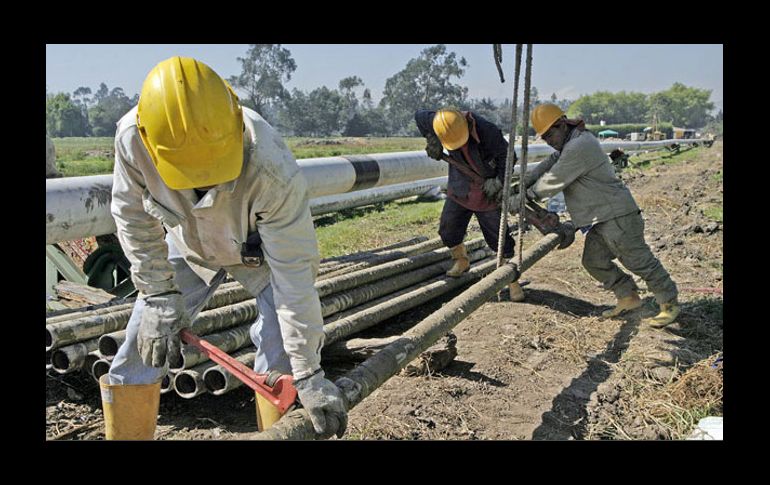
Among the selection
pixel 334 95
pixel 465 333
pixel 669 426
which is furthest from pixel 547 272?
pixel 334 95

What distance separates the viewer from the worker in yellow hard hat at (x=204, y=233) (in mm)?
2230

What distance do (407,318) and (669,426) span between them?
2.47m

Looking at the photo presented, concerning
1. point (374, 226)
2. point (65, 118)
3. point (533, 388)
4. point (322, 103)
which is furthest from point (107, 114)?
point (533, 388)

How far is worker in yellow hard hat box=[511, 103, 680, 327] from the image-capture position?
15.7 feet

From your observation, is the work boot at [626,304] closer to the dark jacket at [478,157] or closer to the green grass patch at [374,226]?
the dark jacket at [478,157]

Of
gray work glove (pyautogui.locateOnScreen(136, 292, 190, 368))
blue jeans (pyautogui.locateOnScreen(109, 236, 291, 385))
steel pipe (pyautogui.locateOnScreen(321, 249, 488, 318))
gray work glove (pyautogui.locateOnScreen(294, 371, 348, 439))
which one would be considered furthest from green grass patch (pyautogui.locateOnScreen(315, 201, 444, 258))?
gray work glove (pyautogui.locateOnScreen(294, 371, 348, 439))

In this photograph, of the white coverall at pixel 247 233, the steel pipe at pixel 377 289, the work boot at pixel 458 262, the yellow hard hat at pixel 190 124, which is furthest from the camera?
the work boot at pixel 458 262

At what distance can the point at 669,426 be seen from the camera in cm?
337

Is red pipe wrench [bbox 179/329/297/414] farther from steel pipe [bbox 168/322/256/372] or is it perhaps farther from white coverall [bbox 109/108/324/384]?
steel pipe [bbox 168/322/256/372]

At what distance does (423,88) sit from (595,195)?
59383 mm

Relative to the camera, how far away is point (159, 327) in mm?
2668

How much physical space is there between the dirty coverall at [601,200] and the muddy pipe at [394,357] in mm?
868

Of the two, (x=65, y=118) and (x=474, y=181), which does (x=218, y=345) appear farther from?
(x=65, y=118)

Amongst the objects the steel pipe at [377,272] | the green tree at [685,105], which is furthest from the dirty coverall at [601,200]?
the green tree at [685,105]
